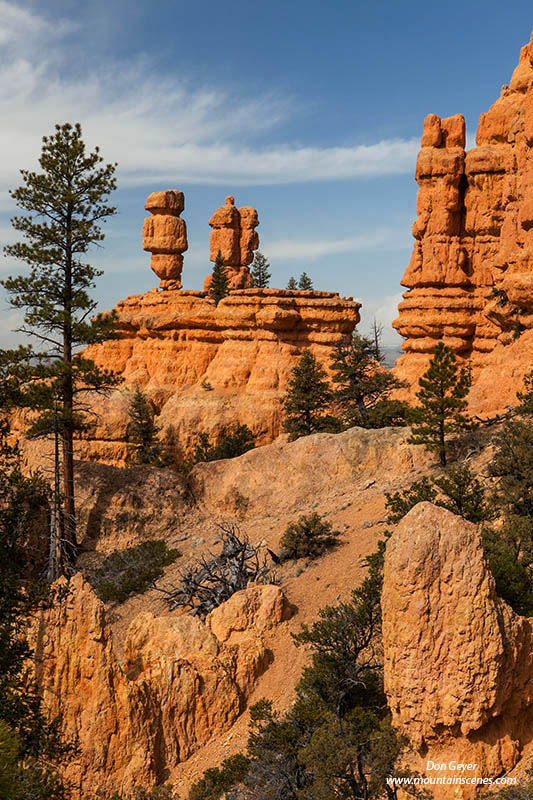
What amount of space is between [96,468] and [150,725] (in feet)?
48.7

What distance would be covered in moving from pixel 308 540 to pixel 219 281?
39344 mm

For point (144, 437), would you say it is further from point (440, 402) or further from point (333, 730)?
point (333, 730)

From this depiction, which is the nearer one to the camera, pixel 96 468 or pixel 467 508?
pixel 467 508

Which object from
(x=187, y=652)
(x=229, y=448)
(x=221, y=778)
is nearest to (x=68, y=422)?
(x=229, y=448)

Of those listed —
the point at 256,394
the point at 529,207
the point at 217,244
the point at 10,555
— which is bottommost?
the point at 10,555

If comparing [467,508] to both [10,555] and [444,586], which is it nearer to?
[444,586]

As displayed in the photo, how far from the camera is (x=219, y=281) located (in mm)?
54844

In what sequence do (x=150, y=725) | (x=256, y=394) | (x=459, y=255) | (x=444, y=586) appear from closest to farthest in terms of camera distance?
(x=444, y=586), (x=150, y=725), (x=459, y=255), (x=256, y=394)

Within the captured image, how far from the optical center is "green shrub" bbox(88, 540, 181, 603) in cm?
1981

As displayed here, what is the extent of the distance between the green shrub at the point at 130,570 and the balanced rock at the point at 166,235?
32847 mm

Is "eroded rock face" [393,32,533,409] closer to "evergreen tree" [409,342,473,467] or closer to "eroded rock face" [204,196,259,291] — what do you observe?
"evergreen tree" [409,342,473,467]

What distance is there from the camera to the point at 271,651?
13305 mm

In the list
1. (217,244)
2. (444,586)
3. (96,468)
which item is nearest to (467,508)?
(444,586)

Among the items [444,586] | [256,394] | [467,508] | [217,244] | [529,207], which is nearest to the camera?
[444,586]
